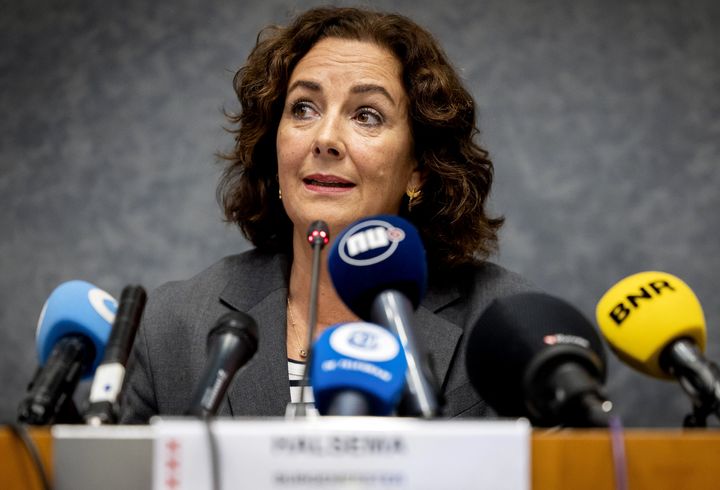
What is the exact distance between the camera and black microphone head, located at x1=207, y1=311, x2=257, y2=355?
2.99ft

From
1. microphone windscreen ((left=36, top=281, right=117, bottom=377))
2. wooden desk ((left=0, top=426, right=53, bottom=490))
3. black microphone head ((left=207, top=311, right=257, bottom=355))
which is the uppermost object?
microphone windscreen ((left=36, top=281, right=117, bottom=377))

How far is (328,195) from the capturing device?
65.8 inches

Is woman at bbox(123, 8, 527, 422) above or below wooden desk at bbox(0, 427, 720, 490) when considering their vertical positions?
above

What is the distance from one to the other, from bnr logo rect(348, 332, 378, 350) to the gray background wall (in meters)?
1.94

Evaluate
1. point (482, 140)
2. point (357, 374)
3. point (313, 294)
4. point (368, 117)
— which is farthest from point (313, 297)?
point (482, 140)

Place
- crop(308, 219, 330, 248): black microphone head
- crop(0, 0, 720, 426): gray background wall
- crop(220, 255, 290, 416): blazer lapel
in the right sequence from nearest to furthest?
crop(308, 219, 330, 248): black microphone head < crop(220, 255, 290, 416): blazer lapel < crop(0, 0, 720, 426): gray background wall

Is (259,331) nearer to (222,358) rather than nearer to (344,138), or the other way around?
(344,138)

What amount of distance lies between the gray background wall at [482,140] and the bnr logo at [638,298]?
1508mm

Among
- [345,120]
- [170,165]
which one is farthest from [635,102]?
[170,165]

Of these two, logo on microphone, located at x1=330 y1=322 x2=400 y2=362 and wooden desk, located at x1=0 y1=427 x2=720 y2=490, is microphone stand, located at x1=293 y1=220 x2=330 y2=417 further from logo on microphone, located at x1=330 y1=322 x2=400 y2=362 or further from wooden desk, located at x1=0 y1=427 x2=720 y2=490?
wooden desk, located at x1=0 y1=427 x2=720 y2=490

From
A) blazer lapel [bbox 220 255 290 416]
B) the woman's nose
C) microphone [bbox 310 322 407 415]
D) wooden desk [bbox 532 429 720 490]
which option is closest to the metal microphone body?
microphone [bbox 310 322 407 415]

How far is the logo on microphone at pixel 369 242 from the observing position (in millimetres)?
1093

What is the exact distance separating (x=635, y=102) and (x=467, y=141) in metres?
1.02

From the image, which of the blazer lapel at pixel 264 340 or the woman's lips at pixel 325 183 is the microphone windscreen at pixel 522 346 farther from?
the woman's lips at pixel 325 183
